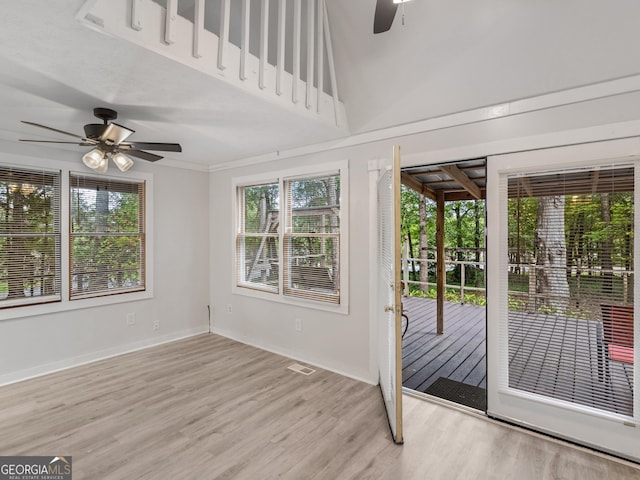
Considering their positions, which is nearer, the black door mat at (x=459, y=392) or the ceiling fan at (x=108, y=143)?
the ceiling fan at (x=108, y=143)

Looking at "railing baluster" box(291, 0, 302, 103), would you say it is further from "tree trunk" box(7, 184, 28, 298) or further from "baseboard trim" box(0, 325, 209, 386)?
"baseboard trim" box(0, 325, 209, 386)

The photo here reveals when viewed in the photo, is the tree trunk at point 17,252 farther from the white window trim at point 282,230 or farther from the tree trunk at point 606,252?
the tree trunk at point 606,252

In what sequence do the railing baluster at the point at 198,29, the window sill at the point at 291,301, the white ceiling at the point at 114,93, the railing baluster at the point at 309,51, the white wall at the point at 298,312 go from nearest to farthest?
the white ceiling at the point at 114,93 < the railing baluster at the point at 198,29 < the railing baluster at the point at 309,51 < the white wall at the point at 298,312 < the window sill at the point at 291,301

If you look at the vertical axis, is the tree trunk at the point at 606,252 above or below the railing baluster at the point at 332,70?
below

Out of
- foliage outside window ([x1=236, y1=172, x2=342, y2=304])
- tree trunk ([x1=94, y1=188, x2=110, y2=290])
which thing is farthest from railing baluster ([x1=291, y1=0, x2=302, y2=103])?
tree trunk ([x1=94, y1=188, x2=110, y2=290])

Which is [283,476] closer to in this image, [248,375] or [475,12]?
[248,375]

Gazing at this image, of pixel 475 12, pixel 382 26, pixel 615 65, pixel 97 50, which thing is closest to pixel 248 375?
pixel 97 50

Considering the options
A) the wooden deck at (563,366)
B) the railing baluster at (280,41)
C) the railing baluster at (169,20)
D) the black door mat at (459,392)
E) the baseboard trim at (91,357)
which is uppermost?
the railing baluster at (280,41)

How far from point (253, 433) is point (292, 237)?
7.02 ft

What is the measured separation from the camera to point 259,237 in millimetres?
4422

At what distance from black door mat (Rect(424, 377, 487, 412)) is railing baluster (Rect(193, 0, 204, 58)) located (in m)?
3.26

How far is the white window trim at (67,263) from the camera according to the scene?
3.35 meters

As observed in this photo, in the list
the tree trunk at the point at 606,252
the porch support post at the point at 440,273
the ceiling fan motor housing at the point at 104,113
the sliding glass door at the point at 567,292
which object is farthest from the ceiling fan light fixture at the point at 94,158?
the porch support post at the point at 440,273

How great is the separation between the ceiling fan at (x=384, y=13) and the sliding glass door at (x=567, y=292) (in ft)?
4.29
